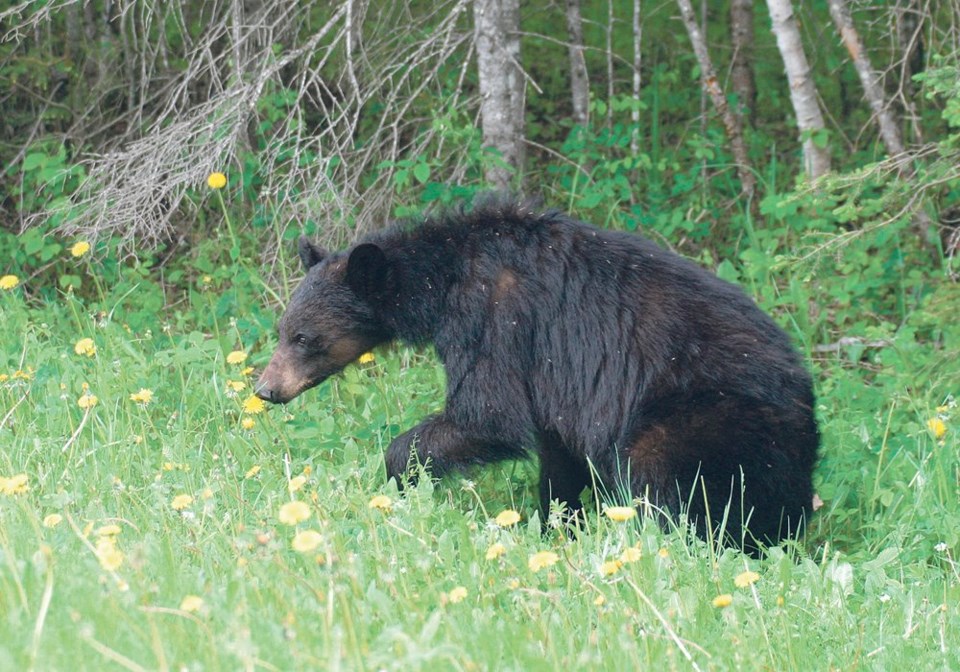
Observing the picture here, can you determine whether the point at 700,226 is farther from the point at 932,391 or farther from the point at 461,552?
the point at 461,552

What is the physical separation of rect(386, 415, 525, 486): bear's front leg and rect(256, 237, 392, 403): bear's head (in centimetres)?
61

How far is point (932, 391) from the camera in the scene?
664cm

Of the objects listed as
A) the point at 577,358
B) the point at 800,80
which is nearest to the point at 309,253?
the point at 577,358

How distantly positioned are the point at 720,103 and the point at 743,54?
1044mm

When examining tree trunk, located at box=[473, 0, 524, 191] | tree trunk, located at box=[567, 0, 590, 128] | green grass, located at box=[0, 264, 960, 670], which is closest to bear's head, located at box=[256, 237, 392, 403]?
green grass, located at box=[0, 264, 960, 670]

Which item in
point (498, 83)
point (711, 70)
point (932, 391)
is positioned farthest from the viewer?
point (711, 70)

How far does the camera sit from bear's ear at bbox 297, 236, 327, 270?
5.96 m

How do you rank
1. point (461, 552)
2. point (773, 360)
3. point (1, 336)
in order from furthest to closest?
point (1, 336), point (773, 360), point (461, 552)

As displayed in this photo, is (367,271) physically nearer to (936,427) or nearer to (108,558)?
(936,427)

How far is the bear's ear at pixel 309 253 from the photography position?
596 centimetres

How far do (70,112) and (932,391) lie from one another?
6228 millimetres

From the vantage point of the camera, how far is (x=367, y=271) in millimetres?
5609

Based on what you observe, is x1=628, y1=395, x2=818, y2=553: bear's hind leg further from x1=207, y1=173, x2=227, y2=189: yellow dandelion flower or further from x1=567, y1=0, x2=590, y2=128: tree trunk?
x1=567, y1=0, x2=590, y2=128: tree trunk

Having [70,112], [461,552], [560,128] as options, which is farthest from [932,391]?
[70,112]
